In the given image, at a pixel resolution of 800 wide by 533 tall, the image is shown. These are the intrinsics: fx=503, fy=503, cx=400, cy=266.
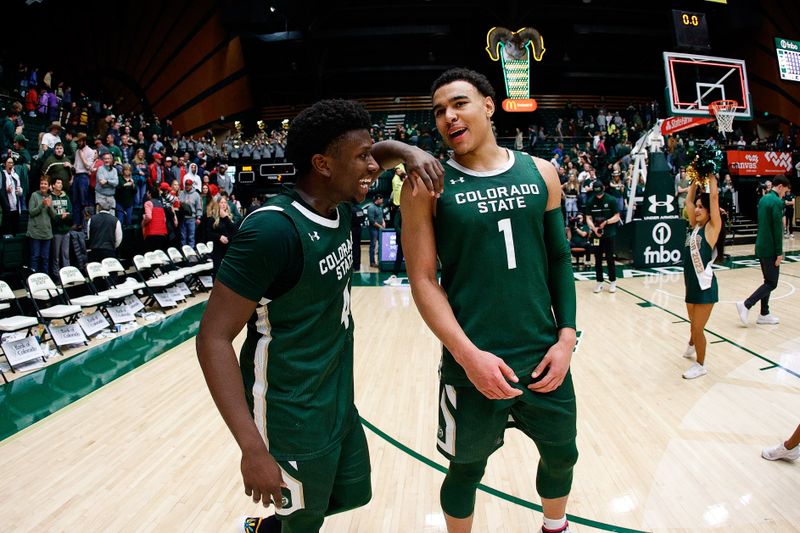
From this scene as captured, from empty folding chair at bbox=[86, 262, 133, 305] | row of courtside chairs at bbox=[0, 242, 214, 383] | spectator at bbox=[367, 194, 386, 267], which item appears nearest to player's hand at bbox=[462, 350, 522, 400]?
row of courtside chairs at bbox=[0, 242, 214, 383]

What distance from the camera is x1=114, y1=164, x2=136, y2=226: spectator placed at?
30.1 feet

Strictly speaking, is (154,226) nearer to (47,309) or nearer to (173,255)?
(173,255)

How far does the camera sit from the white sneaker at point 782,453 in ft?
9.05

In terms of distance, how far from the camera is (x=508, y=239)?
66.0 inches

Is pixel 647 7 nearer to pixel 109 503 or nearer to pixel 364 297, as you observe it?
pixel 364 297

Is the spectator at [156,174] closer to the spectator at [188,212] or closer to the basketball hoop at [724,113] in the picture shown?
the spectator at [188,212]

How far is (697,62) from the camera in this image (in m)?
11.6

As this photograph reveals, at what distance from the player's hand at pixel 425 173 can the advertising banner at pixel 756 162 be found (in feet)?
69.6

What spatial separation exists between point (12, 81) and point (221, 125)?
1097 cm

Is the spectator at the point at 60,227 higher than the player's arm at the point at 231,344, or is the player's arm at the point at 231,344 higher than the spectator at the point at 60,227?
the spectator at the point at 60,227

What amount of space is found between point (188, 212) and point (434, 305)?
388 inches

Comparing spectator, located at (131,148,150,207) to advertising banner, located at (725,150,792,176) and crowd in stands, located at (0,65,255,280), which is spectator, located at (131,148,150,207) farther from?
advertising banner, located at (725,150,792,176)

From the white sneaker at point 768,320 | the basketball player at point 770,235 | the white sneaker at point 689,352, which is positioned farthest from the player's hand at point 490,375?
the white sneaker at point 768,320

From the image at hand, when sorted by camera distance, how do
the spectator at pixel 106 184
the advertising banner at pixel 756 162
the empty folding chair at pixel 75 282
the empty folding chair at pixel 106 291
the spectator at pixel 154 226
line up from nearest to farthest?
the empty folding chair at pixel 75 282 → the empty folding chair at pixel 106 291 → the spectator at pixel 106 184 → the spectator at pixel 154 226 → the advertising banner at pixel 756 162
